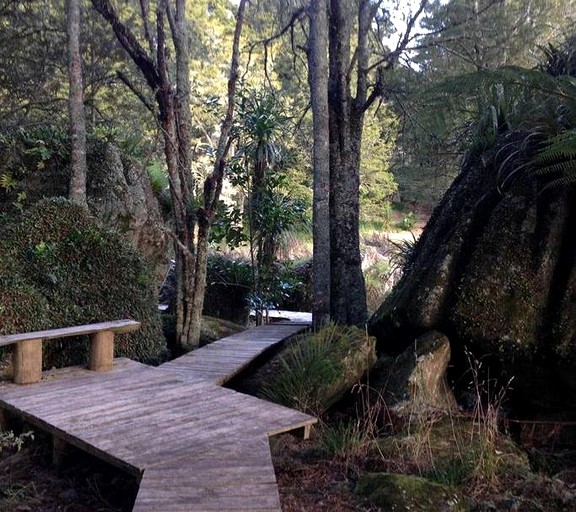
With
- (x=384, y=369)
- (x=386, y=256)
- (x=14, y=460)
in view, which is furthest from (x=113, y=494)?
(x=386, y=256)

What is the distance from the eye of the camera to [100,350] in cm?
535

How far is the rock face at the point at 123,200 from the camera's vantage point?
7519 millimetres

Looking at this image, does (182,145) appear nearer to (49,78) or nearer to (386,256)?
(49,78)

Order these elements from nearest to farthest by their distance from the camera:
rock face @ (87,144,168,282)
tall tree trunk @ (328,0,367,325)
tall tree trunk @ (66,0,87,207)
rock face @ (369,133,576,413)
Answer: rock face @ (369,133,576,413)
tall tree trunk @ (66,0,87,207)
tall tree trunk @ (328,0,367,325)
rock face @ (87,144,168,282)

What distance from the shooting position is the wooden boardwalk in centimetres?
304

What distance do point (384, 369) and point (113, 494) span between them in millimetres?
2592

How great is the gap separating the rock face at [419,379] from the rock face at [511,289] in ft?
0.89

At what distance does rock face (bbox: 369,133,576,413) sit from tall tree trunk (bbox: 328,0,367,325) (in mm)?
1471

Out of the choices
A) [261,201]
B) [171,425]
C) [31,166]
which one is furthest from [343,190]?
[171,425]

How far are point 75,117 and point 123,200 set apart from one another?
1.36 meters

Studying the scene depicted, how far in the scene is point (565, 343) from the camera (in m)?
4.65

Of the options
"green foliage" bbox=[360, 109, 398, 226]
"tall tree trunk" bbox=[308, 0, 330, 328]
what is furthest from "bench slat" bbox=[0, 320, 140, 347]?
"green foliage" bbox=[360, 109, 398, 226]

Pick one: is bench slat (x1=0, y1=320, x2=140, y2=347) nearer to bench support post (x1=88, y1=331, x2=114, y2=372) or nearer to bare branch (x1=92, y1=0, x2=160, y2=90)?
bench support post (x1=88, y1=331, x2=114, y2=372)

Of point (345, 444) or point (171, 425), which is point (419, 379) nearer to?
point (345, 444)
